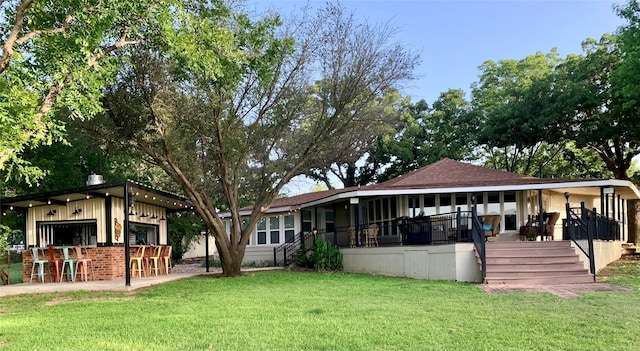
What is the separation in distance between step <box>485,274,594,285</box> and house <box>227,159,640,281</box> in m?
0.77

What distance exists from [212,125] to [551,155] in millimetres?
20530

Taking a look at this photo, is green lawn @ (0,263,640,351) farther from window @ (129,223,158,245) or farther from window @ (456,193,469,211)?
window @ (456,193,469,211)

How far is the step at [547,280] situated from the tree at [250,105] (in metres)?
6.47

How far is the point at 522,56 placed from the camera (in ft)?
90.0

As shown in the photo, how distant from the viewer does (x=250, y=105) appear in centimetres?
1424

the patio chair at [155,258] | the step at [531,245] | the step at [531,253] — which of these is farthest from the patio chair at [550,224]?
the patio chair at [155,258]

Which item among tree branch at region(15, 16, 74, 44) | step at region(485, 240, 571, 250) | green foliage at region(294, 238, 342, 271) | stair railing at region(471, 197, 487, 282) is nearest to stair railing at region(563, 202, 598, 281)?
step at region(485, 240, 571, 250)

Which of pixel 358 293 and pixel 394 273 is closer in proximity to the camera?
pixel 358 293

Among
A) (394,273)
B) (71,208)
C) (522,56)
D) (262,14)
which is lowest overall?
(394,273)

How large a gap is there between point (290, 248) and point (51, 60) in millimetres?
12559

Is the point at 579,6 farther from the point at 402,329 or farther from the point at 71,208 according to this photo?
the point at 71,208

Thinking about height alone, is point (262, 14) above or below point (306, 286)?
above

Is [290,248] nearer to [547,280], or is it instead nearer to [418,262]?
[418,262]

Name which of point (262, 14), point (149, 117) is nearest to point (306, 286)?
point (149, 117)
